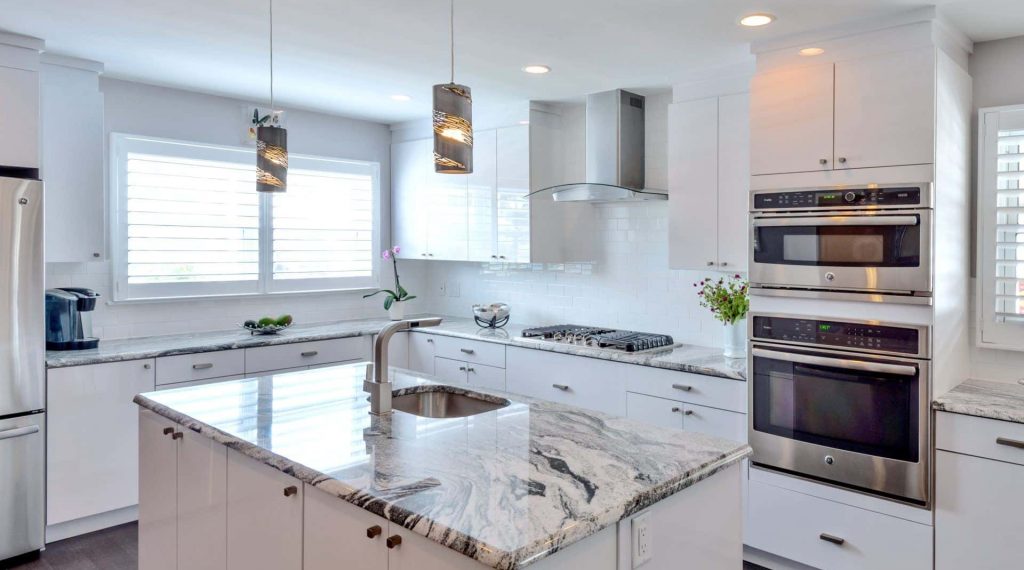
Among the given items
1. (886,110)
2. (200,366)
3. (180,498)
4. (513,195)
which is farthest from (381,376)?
(513,195)

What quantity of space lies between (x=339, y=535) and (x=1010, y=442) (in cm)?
248

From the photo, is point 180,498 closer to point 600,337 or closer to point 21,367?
point 21,367

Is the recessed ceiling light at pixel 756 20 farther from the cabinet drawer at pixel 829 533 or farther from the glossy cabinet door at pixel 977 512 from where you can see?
the cabinet drawer at pixel 829 533

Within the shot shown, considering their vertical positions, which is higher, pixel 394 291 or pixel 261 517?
pixel 394 291

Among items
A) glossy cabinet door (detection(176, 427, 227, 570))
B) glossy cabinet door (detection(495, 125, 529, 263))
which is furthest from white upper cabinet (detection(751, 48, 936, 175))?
glossy cabinet door (detection(176, 427, 227, 570))

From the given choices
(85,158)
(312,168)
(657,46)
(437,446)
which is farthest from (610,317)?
(85,158)

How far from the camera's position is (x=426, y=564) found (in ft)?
4.94

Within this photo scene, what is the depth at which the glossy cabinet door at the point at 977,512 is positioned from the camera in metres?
2.65

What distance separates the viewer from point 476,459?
6.09 ft

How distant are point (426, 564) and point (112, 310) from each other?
352cm

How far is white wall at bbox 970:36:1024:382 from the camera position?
3.10 metres

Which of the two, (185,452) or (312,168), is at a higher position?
(312,168)

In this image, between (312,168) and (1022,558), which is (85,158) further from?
(1022,558)

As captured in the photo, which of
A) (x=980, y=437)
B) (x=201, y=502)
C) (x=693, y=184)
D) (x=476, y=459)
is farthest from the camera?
(x=693, y=184)
